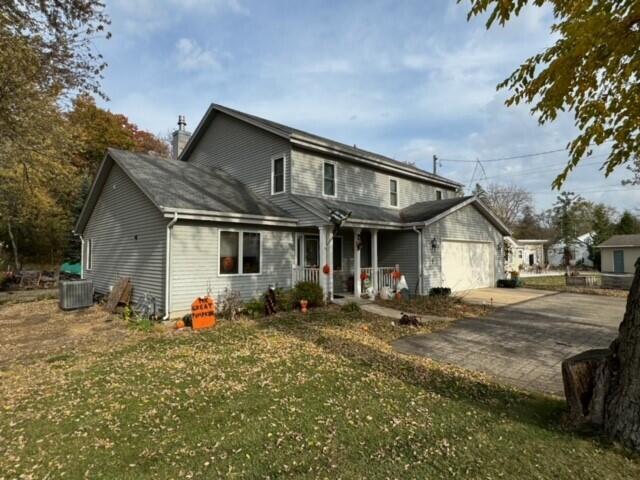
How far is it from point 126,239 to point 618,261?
3785 centimetres

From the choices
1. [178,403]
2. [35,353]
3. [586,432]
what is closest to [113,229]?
[35,353]

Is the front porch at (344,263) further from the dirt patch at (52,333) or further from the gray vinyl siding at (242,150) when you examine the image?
the dirt patch at (52,333)

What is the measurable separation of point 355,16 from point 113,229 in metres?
11.0

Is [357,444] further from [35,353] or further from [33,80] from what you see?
[33,80]

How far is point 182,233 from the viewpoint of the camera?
31.3 ft

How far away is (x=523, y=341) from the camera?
24.1ft

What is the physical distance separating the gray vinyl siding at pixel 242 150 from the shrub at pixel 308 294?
12.3 ft

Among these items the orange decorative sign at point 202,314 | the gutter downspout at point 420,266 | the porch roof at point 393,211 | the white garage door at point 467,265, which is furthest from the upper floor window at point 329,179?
the orange decorative sign at point 202,314

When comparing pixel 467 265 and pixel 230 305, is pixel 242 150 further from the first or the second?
pixel 467 265

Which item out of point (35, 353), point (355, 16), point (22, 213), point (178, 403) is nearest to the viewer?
point (178, 403)

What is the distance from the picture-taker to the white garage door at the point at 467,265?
14.8 metres

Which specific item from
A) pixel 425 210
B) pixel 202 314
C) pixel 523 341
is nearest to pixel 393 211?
pixel 425 210

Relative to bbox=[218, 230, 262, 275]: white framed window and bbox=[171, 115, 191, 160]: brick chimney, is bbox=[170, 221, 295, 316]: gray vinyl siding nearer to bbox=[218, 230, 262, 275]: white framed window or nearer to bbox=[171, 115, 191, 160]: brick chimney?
bbox=[218, 230, 262, 275]: white framed window

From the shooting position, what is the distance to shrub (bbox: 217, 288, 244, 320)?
959 cm
